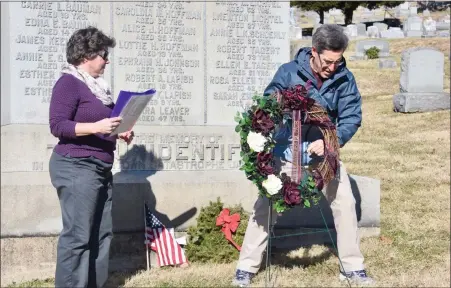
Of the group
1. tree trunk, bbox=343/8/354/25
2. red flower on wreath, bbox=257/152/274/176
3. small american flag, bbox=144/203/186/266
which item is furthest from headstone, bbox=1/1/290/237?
tree trunk, bbox=343/8/354/25

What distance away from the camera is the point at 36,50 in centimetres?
637

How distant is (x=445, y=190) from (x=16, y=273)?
18.7 ft

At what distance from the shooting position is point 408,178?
32.0 ft

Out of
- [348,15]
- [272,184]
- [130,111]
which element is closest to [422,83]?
[272,184]

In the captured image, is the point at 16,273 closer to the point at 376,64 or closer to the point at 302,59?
the point at 302,59

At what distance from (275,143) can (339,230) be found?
870mm

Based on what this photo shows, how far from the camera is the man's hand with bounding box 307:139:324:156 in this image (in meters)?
4.75

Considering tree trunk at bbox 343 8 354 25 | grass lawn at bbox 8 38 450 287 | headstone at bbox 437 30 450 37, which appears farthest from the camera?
tree trunk at bbox 343 8 354 25

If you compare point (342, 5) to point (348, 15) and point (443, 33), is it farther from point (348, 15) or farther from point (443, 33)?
point (443, 33)

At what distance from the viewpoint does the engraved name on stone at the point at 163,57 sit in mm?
6688

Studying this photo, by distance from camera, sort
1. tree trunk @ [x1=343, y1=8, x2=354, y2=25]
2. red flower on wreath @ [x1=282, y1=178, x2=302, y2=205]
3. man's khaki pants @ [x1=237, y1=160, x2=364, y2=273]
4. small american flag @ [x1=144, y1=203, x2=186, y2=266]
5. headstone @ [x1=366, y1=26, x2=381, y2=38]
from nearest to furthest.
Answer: red flower on wreath @ [x1=282, y1=178, x2=302, y2=205]
man's khaki pants @ [x1=237, y1=160, x2=364, y2=273]
small american flag @ [x1=144, y1=203, x2=186, y2=266]
headstone @ [x1=366, y1=26, x2=381, y2=38]
tree trunk @ [x1=343, y1=8, x2=354, y2=25]

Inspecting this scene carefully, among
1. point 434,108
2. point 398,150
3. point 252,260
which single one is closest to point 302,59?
point 252,260

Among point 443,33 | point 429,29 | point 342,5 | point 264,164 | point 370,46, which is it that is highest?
point 342,5

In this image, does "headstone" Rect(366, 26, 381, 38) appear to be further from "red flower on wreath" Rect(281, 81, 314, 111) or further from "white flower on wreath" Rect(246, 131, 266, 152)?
"white flower on wreath" Rect(246, 131, 266, 152)
